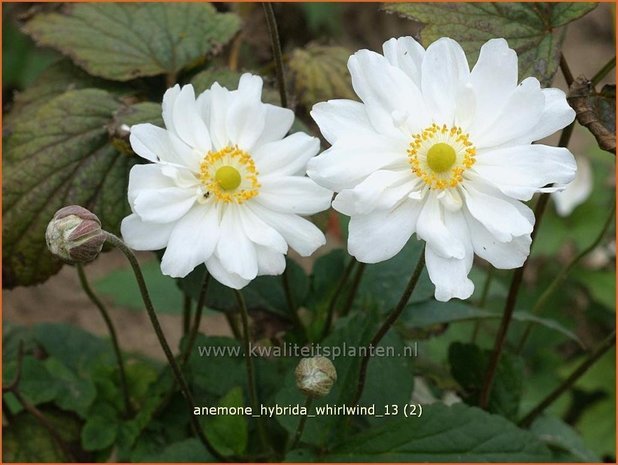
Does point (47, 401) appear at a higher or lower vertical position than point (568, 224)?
lower

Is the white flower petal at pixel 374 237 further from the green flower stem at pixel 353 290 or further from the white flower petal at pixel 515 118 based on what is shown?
the green flower stem at pixel 353 290

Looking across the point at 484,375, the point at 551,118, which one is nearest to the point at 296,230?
the point at 551,118

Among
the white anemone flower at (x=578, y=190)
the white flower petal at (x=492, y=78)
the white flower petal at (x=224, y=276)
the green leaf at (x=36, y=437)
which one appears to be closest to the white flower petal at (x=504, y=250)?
the white flower petal at (x=492, y=78)

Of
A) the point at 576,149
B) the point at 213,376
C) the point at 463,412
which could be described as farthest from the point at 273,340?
the point at 576,149

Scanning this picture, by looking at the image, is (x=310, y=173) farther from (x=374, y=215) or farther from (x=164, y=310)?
(x=164, y=310)

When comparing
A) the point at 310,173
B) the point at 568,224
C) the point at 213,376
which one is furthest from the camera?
the point at 568,224

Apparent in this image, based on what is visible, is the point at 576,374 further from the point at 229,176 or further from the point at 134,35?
the point at 134,35

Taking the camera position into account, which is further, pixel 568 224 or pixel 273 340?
pixel 568 224
